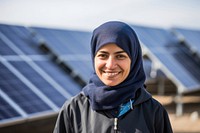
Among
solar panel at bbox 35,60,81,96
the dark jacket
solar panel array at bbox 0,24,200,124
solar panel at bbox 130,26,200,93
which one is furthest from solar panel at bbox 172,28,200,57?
the dark jacket

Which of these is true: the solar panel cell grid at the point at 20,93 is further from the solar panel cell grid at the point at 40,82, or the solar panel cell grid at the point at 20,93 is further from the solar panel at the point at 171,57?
the solar panel at the point at 171,57

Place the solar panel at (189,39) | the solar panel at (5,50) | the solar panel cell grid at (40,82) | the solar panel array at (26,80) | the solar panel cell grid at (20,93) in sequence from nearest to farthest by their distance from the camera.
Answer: the solar panel array at (26,80) → the solar panel cell grid at (20,93) → the solar panel cell grid at (40,82) → the solar panel at (5,50) → the solar panel at (189,39)

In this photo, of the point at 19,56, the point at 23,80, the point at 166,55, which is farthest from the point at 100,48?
the point at 166,55

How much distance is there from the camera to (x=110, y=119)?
2041mm

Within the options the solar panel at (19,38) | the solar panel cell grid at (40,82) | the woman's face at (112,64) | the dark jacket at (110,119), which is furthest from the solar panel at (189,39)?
the woman's face at (112,64)

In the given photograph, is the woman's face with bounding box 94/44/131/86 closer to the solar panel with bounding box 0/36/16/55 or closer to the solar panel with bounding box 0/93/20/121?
the solar panel with bounding box 0/93/20/121

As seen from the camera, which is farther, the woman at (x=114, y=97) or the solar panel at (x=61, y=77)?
the solar panel at (x=61, y=77)

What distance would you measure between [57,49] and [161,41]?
678 cm

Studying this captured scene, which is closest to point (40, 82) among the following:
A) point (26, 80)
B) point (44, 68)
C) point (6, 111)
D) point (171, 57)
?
point (26, 80)

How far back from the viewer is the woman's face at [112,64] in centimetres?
196

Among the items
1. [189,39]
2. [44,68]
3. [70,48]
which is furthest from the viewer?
[189,39]

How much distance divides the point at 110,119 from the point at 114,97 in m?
0.15

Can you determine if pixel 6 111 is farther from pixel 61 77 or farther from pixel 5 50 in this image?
pixel 61 77

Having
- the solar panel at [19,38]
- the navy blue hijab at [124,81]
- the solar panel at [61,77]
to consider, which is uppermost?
the solar panel at [19,38]
